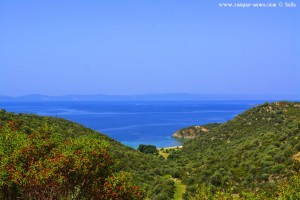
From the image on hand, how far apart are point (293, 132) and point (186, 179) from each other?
1610 cm

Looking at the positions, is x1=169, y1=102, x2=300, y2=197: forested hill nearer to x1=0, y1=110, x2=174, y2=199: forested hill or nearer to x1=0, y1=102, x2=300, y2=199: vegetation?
x1=0, y1=102, x2=300, y2=199: vegetation

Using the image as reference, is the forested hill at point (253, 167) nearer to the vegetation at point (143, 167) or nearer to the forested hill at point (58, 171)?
the vegetation at point (143, 167)

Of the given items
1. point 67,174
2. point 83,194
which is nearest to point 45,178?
point 67,174

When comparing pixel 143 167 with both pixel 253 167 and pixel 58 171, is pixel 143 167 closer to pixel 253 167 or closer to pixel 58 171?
pixel 253 167

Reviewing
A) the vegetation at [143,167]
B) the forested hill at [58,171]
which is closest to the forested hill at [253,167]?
the vegetation at [143,167]

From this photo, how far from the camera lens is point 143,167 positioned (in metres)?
46.7

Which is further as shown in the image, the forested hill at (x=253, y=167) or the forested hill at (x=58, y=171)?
the forested hill at (x=253, y=167)

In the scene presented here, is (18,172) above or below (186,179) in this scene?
above

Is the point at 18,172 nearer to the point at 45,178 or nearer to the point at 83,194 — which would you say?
the point at 45,178

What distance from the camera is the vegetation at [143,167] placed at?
46.9 ft

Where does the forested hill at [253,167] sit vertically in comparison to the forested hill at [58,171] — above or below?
below

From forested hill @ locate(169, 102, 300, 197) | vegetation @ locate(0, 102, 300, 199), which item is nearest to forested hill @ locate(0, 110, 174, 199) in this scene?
vegetation @ locate(0, 102, 300, 199)

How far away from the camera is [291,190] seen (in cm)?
1686

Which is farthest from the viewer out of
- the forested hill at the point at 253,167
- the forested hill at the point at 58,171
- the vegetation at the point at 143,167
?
the forested hill at the point at 253,167
